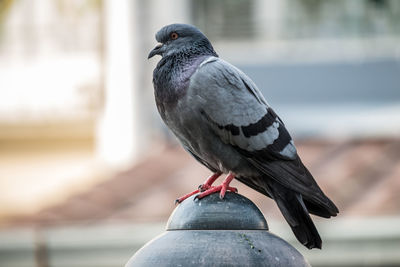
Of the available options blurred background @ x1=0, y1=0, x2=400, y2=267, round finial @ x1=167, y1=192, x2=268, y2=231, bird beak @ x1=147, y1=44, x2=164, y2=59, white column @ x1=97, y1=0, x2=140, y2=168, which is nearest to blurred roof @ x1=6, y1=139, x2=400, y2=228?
blurred background @ x1=0, y1=0, x2=400, y2=267

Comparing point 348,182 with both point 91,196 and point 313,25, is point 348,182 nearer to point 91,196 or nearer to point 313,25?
point 91,196

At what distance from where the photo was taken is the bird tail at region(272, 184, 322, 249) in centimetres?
418

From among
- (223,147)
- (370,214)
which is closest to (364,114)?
(370,214)

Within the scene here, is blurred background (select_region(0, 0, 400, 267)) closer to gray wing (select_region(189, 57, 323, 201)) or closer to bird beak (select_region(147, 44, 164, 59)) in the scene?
bird beak (select_region(147, 44, 164, 59))

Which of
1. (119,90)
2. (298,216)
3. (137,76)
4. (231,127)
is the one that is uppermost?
(231,127)

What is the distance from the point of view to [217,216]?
3967 millimetres

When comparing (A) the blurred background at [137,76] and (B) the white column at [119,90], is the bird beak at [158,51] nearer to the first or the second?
(A) the blurred background at [137,76]

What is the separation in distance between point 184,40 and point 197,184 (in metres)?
5.55

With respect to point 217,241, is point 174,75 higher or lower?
higher

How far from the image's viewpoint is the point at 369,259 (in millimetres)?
8430

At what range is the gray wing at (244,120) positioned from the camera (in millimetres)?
4426

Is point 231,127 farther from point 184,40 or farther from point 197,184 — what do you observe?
point 197,184

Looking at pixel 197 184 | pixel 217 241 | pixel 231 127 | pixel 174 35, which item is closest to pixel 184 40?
pixel 174 35

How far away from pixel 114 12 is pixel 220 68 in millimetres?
8435
